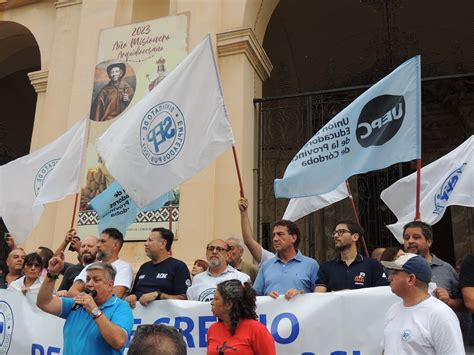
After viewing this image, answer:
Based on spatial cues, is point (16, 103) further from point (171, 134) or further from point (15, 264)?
point (171, 134)

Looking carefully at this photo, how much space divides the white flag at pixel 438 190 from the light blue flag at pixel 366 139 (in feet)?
2.72

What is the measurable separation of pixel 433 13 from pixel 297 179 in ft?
30.0

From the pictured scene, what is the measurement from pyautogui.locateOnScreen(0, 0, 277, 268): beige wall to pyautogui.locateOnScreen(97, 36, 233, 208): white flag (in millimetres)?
2313

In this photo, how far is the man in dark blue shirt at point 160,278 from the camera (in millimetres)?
4688

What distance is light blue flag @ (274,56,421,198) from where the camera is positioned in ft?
15.7

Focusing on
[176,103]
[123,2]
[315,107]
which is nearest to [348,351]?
[176,103]

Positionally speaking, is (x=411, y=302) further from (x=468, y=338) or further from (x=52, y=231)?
(x=52, y=231)

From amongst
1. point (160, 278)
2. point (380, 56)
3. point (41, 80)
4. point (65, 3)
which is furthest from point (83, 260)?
point (380, 56)

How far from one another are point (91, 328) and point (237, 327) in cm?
96

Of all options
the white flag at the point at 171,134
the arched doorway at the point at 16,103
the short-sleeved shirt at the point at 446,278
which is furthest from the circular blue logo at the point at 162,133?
the arched doorway at the point at 16,103

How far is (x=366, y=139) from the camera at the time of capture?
16.1 ft

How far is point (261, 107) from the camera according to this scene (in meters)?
8.56

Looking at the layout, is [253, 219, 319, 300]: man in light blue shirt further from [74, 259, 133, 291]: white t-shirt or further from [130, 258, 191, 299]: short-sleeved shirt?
[74, 259, 133, 291]: white t-shirt

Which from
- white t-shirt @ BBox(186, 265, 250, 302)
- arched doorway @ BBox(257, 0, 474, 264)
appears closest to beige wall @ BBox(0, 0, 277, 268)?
white t-shirt @ BBox(186, 265, 250, 302)
